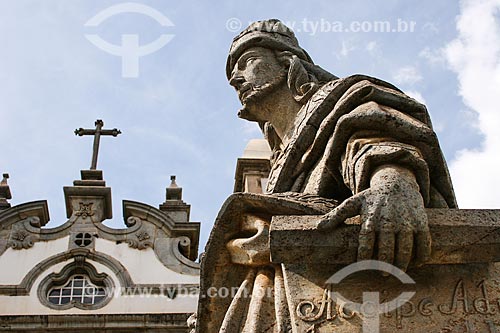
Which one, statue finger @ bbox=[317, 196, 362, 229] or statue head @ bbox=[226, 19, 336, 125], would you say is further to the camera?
statue head @ bbox=[226, 19, 336, 125]

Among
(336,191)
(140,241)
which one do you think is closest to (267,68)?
(336,191)

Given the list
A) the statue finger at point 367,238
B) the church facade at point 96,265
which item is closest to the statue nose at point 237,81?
the statue finger at point 367,238

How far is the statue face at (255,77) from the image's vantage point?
4.11 meters

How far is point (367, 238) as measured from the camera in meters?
2.85

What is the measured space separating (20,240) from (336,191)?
11198mm

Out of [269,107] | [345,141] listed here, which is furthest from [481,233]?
[269,107]

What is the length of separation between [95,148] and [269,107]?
39.3 ft

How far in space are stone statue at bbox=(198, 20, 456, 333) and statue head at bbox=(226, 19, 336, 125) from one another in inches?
1.9

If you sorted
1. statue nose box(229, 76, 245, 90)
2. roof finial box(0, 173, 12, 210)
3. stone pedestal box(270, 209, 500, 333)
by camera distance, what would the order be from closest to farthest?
stone pedestal box(270, 209, 500, 333) < statue nose box(229, 76, 245, 90) < roof finial box(0, 173, 12, 210)

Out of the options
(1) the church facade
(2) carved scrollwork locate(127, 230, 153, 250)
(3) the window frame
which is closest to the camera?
(1) the church facade

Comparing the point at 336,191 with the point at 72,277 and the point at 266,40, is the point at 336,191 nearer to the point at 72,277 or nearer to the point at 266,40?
the point at 266,40

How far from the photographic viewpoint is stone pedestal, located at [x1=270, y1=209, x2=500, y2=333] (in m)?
2.91

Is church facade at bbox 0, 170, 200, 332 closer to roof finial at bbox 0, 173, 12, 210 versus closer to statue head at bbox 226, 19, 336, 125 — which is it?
roof finial at bbox 0, 173, 12, 210

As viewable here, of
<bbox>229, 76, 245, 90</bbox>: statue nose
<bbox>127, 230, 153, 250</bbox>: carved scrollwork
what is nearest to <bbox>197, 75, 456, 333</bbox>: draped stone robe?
<bbox>229, 76, 245, 90</bbox>: statue nose
